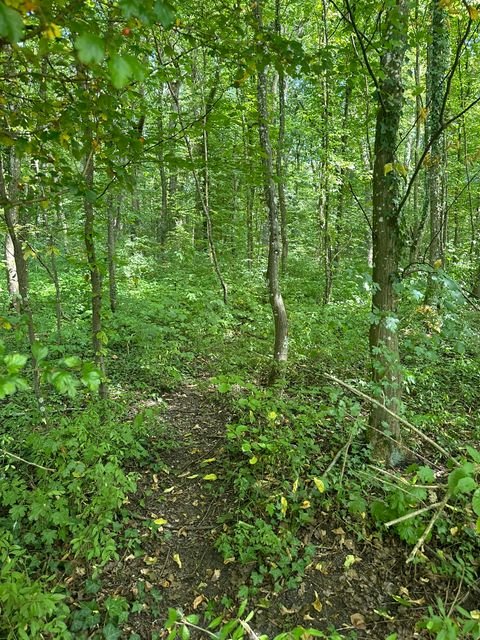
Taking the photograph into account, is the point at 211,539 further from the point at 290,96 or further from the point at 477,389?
the point at 290,96

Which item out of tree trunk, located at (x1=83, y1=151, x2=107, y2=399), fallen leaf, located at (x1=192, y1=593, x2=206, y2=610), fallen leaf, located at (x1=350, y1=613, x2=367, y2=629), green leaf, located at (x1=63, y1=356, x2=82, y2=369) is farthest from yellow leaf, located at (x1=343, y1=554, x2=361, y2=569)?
green leaf, located at (x1=63, y1=356, x2=82, y2=369)

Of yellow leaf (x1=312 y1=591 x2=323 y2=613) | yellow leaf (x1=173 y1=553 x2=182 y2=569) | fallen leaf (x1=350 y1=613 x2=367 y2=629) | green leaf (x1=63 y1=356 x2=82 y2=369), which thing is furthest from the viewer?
yellow leaf (x1=173 y1=553 x2=182 y2=569)

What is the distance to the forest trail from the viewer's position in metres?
2.89

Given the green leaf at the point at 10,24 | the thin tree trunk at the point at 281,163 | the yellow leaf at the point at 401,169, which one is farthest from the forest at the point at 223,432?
the thin tree trunk at the point at 281,163

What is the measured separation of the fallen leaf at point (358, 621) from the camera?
111 inches

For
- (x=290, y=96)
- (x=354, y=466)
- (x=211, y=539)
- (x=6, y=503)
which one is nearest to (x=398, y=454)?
(x=354, y=466)

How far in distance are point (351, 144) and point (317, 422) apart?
9.84 metres

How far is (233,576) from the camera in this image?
319 centimetres

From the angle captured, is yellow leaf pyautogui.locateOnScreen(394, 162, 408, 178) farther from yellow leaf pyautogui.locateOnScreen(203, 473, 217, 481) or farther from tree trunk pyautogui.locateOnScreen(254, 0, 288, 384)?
yellow leaf pyautogui.locateOnScreen(203, 473, 217, 481)

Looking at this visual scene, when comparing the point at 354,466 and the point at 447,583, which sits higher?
the point at 354,466

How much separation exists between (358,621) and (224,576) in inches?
42.1

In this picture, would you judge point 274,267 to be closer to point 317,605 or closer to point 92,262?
point 92,262

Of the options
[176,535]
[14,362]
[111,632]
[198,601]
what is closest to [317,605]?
[198,601]

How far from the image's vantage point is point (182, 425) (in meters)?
5.20
